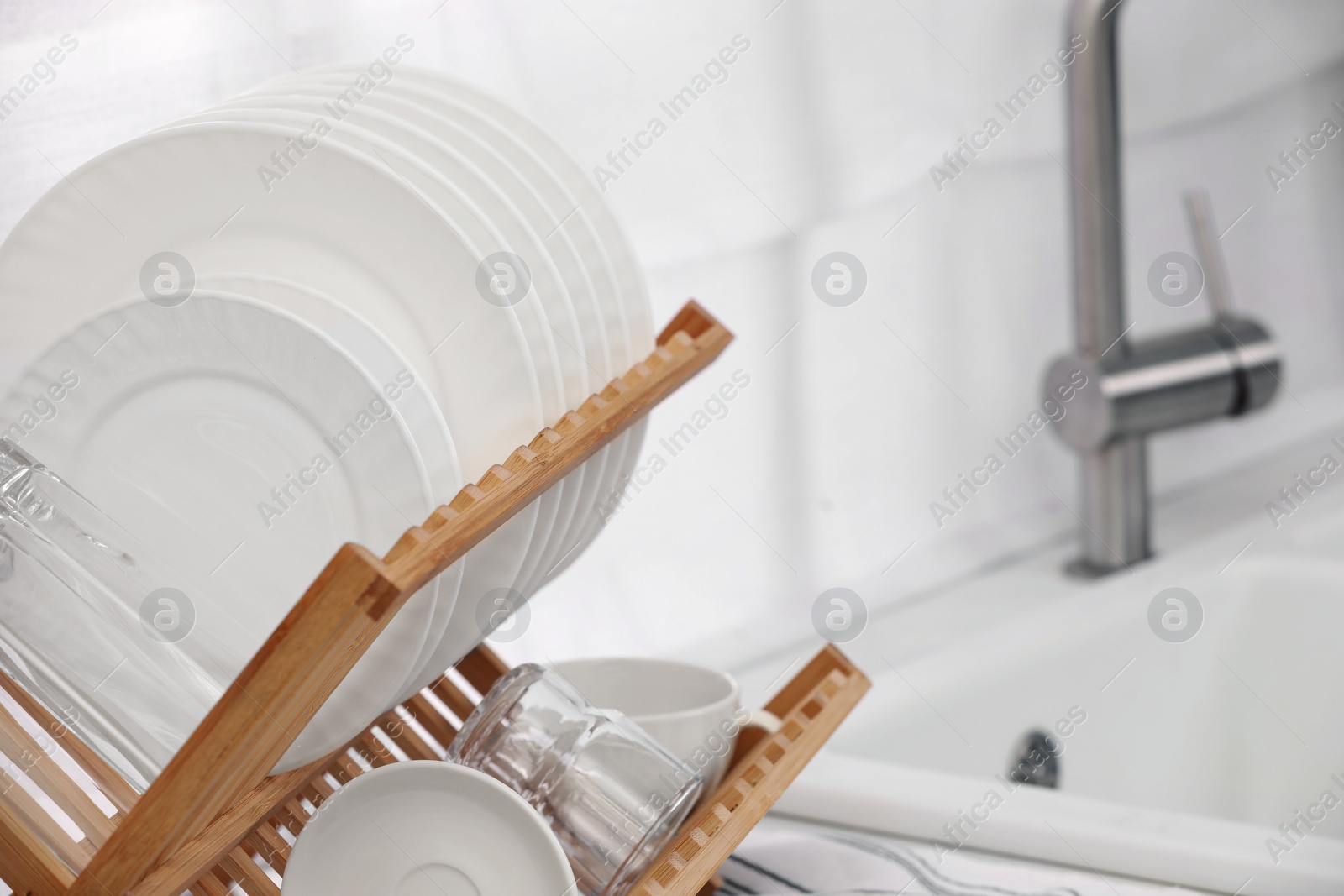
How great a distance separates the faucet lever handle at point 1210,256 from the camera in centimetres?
124

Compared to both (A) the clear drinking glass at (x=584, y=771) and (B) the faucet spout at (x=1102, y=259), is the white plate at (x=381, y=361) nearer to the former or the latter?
(A) the clear drinking glass at (x=584, y=771)

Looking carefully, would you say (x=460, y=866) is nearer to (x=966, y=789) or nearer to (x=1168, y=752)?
(x=966, y=789)

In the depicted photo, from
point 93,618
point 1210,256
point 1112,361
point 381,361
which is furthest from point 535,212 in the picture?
point 1210,256

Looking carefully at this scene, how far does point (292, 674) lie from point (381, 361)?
0.12 metres

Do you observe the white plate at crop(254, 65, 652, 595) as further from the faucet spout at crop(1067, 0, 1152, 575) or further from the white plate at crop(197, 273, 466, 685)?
the faucet spout at crop(1067, 0, 1152, 575)

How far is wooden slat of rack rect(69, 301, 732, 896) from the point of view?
393 mm

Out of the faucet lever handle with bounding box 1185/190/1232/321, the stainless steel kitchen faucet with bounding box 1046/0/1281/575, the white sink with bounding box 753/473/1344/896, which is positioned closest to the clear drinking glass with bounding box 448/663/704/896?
the white sink with bounding box 753/473/1344/896

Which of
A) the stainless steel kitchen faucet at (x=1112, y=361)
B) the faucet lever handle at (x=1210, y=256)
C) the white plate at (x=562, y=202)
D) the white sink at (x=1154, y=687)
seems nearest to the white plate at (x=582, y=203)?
the white plate at (x=562, y=202)

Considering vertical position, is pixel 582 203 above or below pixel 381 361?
above

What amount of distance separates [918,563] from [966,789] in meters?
0.51

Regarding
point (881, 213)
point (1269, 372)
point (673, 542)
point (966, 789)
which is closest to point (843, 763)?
point (966, 789)

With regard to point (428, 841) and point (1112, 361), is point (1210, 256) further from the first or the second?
point (428, 841)

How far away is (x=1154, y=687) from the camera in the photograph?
110 cm

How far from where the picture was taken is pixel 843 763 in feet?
2.70
